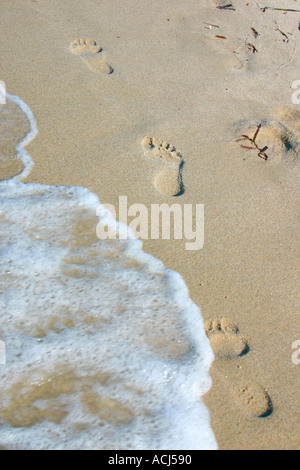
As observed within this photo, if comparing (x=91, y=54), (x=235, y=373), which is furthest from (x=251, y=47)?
(x=235, y=373)

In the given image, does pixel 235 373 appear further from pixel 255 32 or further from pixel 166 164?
pixel 255 32

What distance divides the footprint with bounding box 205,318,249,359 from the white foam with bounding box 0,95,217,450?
0.12ft

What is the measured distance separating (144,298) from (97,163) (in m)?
0.92

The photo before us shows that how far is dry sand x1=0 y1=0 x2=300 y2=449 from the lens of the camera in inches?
74.7

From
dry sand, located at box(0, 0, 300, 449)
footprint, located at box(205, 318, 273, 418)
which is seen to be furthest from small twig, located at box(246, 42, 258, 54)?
footprint, located at box(205, 318, 273, 418)

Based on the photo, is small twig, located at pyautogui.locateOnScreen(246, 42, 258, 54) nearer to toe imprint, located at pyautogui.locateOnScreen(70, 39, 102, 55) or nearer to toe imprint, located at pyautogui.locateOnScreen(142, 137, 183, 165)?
toe imprint, located at pyautogui.locateOnScreen(70, 39, 102, 55)

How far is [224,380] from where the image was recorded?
5.97ft

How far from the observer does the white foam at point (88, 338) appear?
5.61 ft

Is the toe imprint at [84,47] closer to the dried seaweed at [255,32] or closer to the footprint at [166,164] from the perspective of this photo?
the footprint at [166,164]

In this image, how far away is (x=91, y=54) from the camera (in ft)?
10.4

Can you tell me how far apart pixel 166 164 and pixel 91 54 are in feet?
4.03

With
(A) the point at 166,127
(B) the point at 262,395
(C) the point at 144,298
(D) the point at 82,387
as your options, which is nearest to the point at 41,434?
(D) the point at 82,387

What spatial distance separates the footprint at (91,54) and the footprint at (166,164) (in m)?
0.79

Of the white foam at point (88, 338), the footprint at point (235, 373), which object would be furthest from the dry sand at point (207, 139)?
the white foam at point (88, 338)
